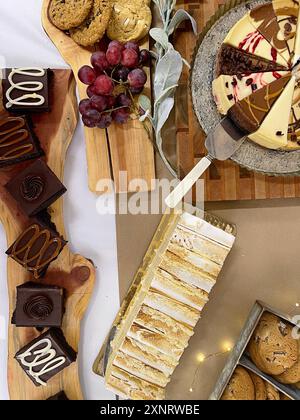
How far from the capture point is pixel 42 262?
133cm

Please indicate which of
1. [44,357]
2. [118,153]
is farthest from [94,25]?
[44,357]

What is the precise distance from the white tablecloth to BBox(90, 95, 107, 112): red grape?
0.44 ft

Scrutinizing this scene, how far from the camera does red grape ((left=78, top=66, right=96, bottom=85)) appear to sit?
1280mm

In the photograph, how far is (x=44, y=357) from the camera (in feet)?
4.50

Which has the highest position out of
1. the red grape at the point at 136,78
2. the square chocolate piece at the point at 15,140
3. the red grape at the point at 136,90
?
the red grape at the point at 136,78

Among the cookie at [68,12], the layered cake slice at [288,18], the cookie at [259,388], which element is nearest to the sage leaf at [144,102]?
the cookie at [68,12]

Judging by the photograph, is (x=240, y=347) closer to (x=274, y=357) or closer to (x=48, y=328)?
(x=274, y=357)

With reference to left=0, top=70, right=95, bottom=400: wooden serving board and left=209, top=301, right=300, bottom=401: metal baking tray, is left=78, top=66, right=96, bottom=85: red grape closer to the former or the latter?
left=0, top=70, right=95, bottom=400: wooden serving board

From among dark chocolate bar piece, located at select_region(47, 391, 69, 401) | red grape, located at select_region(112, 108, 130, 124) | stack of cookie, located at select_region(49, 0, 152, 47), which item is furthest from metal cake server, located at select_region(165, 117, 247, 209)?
dark chocolate bar piece, located at select_region(47, 391, 69, 401)

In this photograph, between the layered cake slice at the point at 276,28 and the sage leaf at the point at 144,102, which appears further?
the sage leaf at the point at 144,102

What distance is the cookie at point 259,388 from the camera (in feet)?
4.55

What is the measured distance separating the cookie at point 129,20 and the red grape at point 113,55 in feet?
0.19

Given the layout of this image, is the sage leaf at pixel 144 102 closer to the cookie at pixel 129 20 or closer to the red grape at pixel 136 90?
the red grape at pixel 136 90

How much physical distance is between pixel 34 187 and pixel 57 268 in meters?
0.24
